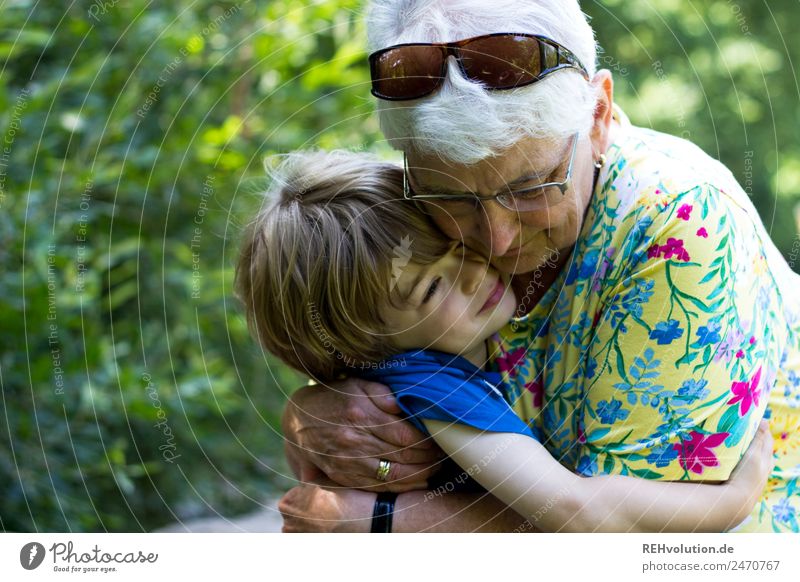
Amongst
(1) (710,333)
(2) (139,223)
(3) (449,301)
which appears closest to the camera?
(1) (710,333)

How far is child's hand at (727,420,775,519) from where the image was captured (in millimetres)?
1240

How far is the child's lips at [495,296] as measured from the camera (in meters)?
1.39

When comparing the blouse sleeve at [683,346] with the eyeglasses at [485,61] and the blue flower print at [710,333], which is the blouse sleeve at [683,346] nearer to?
the blue flower print at [710,333]

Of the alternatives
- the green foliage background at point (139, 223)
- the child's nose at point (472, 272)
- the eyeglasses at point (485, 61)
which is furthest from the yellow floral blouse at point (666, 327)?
the green foliage background at point (139, 223)

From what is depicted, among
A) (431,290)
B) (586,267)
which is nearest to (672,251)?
(586,267)

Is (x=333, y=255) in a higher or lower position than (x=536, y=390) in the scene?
higher

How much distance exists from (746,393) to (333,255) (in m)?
0.65

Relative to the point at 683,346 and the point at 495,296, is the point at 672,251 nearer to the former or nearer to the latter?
the point at 683,346

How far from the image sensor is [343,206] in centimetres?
140

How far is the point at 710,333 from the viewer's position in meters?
1.14

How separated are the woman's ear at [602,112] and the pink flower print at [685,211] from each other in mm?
200

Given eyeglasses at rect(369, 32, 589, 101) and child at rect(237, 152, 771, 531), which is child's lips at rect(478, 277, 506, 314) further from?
eyeglasses at rect(369, 32, 589, 101)
